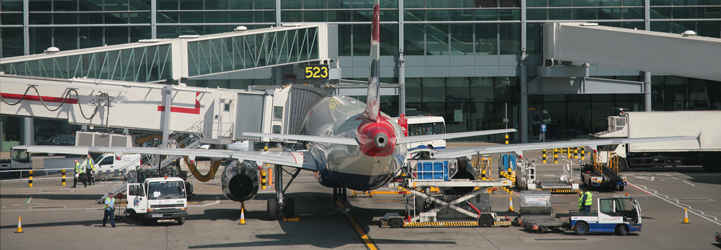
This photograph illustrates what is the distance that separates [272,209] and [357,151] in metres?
7.43

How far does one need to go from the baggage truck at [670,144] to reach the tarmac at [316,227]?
6.10m

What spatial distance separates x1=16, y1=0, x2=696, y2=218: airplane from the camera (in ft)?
70.9

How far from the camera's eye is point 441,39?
65062 millimetres

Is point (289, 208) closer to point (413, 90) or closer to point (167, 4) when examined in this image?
point (413, 90)

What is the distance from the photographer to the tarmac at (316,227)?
2314cm

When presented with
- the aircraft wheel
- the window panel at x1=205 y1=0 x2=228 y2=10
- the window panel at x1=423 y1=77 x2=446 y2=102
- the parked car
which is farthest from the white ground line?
the parked car

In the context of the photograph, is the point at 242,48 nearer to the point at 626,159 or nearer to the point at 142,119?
the point at 142,119

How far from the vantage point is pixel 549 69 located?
61312 millimetres

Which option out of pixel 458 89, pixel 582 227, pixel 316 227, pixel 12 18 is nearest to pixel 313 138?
pixel 316 227

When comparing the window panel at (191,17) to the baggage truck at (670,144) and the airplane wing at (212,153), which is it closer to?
the airplane wing at (212,153)

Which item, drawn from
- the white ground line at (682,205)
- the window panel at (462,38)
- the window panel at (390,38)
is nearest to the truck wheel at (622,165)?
the white ground line at (682,205)

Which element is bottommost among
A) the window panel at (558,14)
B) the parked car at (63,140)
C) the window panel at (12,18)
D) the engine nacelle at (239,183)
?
the engine nacelle at (239,183)

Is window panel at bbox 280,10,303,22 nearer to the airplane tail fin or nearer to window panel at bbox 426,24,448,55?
window panel at bbox 426,24,448,55

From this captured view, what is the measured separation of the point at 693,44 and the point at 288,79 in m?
33.9
